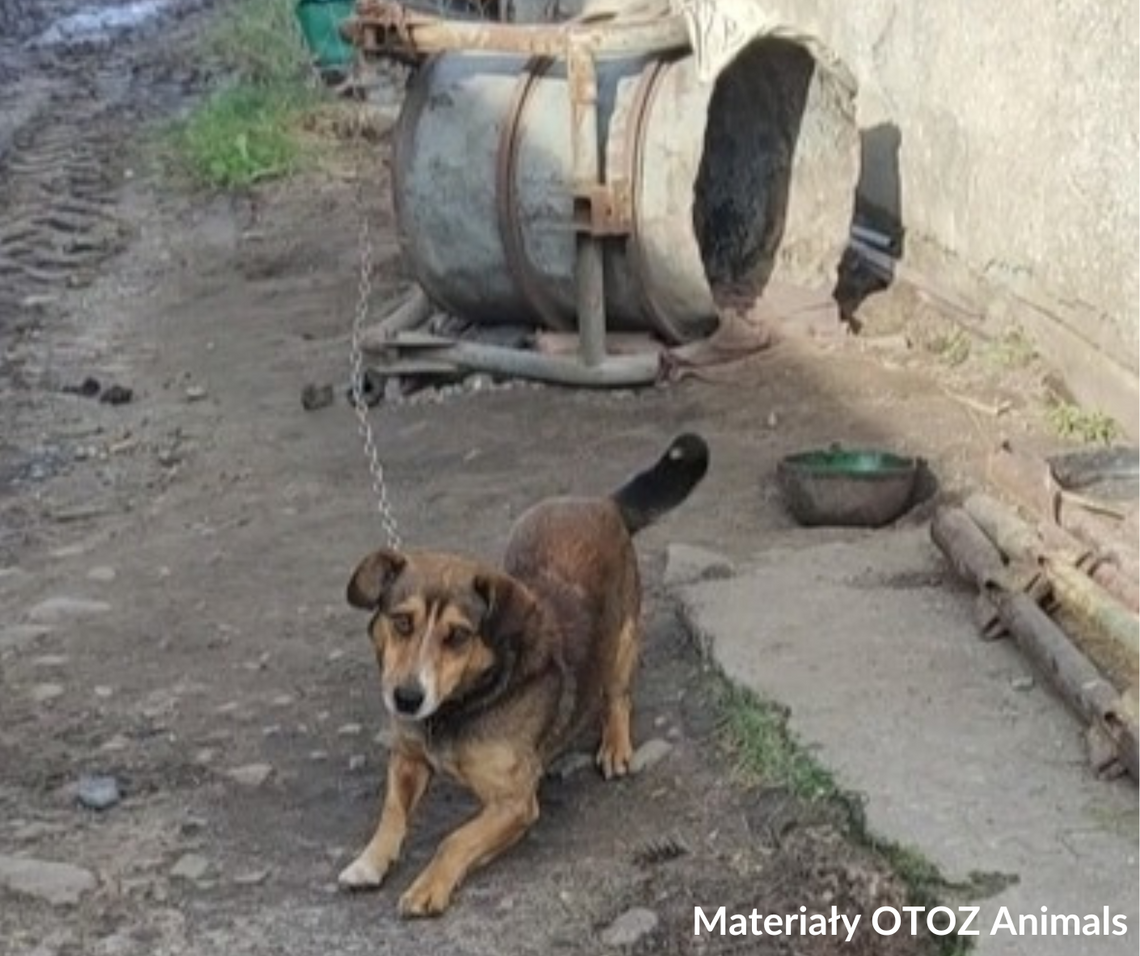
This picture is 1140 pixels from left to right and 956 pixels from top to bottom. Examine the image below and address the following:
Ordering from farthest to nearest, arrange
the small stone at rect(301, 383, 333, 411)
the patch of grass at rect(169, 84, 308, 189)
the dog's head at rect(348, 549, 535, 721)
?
the patch of grass at rect(169, 84, 308, 189), the small stone at rect(301, 383, 333, 411), the dog's head at rect(348, 549, 535, 721)

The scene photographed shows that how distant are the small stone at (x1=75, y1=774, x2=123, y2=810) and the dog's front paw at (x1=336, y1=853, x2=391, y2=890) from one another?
2.29 feet

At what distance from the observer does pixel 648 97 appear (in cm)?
808

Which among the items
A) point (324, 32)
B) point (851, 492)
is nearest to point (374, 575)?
point (851, 492)

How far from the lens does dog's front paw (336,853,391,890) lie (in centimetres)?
470

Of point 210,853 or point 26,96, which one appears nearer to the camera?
point 210,853

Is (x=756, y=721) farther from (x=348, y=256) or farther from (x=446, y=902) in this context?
(x=348, y=256)

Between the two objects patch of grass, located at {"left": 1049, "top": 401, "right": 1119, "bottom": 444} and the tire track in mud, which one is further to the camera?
the tire track in mud

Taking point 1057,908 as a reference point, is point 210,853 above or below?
below

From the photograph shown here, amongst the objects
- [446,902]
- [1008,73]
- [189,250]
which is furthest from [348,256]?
[446,902]

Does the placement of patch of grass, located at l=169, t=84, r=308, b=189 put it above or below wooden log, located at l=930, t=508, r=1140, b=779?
below

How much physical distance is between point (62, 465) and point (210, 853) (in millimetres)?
3580

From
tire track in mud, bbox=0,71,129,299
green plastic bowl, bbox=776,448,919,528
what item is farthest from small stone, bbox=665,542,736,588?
tire track in mud, bbox=0,71,129,299

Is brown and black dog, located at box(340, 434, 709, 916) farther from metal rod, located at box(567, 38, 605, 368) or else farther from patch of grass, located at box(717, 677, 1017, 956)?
metal rod, located at box(567, 38, 605, 368)

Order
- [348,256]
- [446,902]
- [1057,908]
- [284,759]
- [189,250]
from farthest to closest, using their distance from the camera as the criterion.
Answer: [189,250] < [348,256] < [284,759] < [446,902] < [1057,908]
